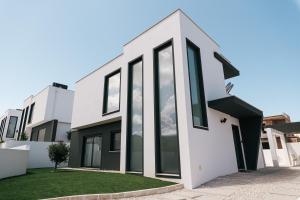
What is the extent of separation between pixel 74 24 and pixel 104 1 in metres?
2.35

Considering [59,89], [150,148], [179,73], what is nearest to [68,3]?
[179,73]

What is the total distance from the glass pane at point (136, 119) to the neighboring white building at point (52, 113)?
18.1 metres

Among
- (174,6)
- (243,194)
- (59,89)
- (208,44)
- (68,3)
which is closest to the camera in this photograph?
(243,194)

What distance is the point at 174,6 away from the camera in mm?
11102

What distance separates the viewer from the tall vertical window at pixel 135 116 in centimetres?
1091

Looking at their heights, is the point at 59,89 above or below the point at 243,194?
above

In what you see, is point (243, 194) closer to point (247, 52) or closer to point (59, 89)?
point (247, 52)

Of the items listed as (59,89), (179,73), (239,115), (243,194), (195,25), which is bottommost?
(243,194)

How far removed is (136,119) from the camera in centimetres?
1158

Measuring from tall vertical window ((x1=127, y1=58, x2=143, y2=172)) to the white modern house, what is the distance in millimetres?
53

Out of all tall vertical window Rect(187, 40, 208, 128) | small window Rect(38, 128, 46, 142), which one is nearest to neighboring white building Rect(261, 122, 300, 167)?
tall vertical window Rect(187, 40, 208, 128)

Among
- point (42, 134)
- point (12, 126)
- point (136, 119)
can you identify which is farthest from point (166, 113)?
point (12, 126)

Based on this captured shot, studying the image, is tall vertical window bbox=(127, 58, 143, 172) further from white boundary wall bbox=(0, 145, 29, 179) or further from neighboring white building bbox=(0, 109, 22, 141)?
neighboring white building bbox=(0, 109, 22, 141)

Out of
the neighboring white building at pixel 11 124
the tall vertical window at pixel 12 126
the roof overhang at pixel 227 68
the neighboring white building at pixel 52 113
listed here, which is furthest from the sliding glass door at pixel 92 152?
the tall vertical window at pixel 12 126
